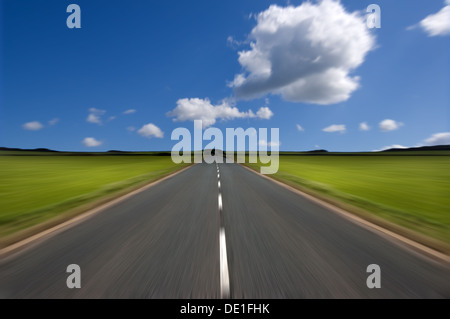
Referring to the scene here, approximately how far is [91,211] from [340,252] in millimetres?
7417

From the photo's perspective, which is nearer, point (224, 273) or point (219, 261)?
point (224, 273)

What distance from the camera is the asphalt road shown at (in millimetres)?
3146

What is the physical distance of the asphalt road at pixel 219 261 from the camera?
3.15 meters

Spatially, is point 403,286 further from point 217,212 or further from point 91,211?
point 91,211

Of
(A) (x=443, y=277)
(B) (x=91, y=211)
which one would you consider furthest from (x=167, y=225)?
(A) (x=443, y=277)

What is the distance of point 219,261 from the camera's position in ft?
13.2

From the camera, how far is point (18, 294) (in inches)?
120

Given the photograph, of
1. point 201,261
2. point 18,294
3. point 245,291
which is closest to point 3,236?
point 18,294

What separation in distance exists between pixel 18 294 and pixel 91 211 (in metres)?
4.97

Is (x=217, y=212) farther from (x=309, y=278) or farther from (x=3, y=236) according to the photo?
(x=3, y=236)

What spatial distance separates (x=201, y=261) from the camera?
4004 mm

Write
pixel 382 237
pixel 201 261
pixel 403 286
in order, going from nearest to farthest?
pixel 403 286 < pixel 201 261 < pixel 382 237
